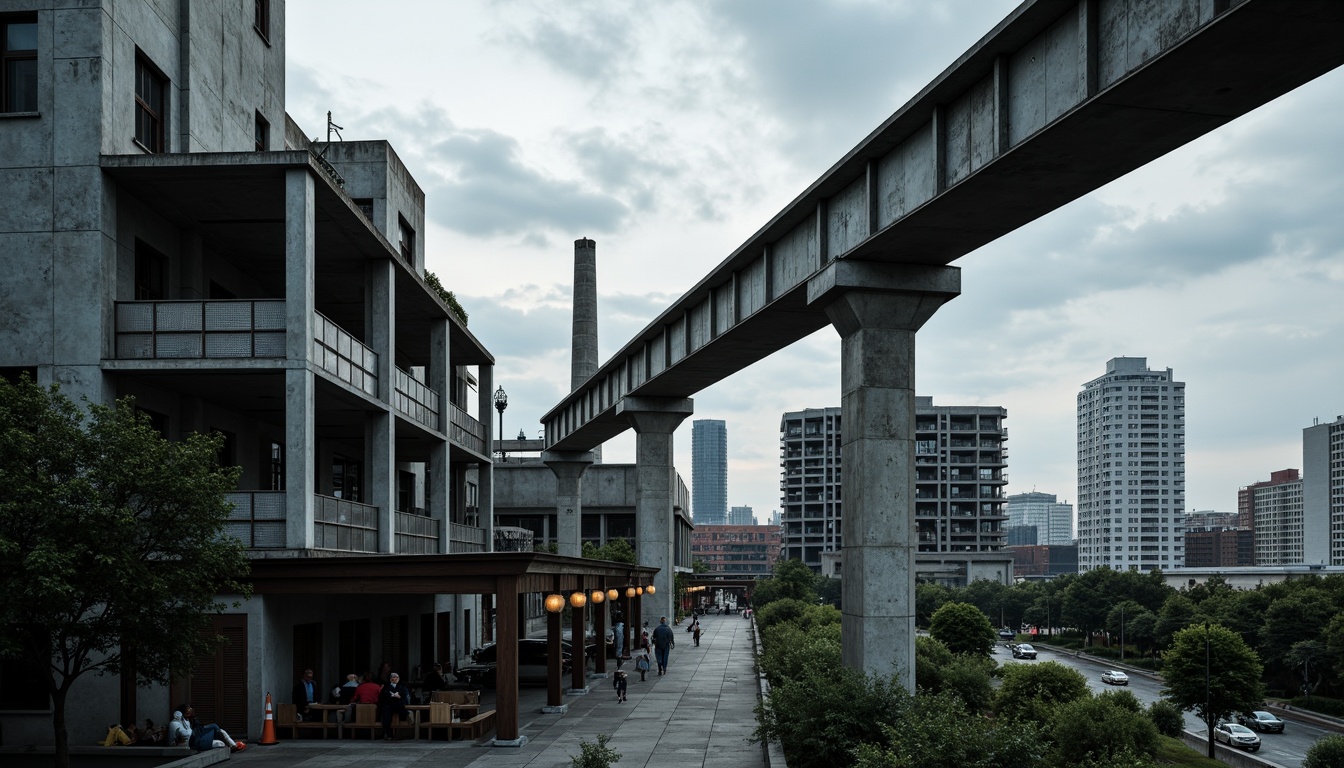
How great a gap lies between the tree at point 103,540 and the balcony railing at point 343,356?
6149mm

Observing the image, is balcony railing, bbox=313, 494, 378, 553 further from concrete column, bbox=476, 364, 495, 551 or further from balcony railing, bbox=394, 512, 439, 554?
concrete column, bbox=476, 364, 495, 551

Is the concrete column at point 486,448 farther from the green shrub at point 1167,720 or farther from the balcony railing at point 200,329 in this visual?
the green shrub at point 1167,720

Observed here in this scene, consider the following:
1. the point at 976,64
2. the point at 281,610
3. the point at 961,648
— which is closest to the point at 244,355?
the point at 281,610

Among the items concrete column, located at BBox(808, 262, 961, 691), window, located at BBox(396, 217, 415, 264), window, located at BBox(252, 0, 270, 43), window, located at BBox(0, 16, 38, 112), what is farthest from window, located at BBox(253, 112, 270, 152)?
concrete column, located at BBox(808, 262, 961, 691)

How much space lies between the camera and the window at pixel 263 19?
3457 centimetres

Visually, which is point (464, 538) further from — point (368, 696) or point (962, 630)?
point (962, 630)

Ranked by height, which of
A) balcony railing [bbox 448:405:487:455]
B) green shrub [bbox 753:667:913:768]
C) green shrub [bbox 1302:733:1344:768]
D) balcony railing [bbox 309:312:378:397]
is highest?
balcony railing [bbox 309:312:378:397]

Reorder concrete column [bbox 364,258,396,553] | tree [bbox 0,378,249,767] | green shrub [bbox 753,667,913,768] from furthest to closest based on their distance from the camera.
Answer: concrete column [bbox 364,258,396,553] → green shrub [bbox 753,667,913,768] → tree [bbox 0,378,249,767]

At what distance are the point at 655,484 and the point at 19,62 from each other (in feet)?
107

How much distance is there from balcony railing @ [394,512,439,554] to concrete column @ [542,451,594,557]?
92.8ft

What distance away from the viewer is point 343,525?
29234 millimetres

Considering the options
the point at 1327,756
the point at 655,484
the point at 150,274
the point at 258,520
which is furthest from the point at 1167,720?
the point at 150,274

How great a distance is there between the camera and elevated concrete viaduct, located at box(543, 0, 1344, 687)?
48.8ft

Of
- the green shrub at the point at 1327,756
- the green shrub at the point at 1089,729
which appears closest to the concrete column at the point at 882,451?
the green shrub at the point at 1089,729
